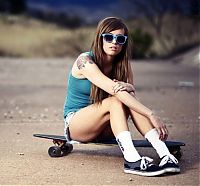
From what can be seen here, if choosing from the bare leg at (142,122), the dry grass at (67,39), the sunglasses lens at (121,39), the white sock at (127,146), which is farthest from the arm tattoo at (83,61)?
the dry grass at (67,39)

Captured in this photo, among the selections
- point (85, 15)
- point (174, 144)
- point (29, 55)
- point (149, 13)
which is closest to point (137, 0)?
point (149, 13)

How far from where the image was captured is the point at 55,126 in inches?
346

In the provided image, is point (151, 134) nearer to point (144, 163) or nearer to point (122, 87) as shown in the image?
point (144, 163)

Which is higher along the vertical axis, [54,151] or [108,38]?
[108,38]

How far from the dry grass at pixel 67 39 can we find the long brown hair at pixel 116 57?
24.0 metres

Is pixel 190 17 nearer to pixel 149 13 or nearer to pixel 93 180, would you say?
pixel 149 13

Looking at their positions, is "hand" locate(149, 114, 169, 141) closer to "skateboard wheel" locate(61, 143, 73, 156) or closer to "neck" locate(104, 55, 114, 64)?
"neck" locate(104, 55, 114, 64)

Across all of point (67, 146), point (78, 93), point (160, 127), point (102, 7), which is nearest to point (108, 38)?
point (78, 93)

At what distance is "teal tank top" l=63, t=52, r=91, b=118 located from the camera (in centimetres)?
639

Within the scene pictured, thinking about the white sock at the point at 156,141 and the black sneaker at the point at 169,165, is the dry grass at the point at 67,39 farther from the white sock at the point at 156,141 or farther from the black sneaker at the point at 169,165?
the black sneaker at the point at 169,165

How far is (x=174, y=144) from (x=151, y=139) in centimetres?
54

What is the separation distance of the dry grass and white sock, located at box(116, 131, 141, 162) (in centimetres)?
2459

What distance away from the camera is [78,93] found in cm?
645

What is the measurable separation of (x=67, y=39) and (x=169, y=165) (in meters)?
27.7
